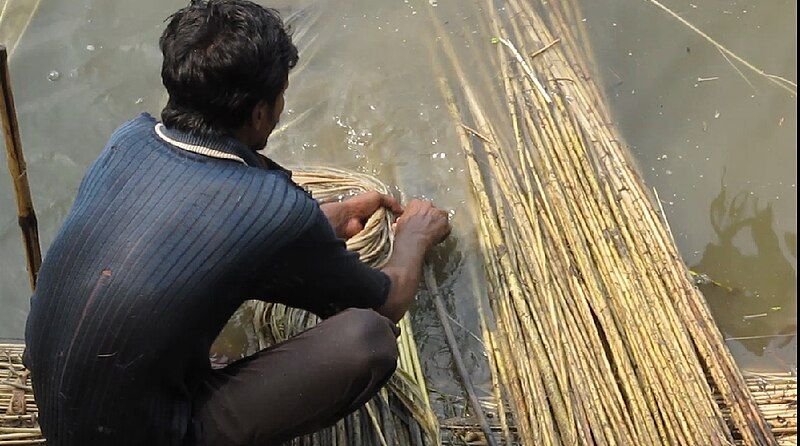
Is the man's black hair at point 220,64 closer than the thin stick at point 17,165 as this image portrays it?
Yes

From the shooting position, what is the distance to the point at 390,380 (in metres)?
2.29

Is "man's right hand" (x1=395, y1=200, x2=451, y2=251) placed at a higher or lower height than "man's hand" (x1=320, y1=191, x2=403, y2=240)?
lower

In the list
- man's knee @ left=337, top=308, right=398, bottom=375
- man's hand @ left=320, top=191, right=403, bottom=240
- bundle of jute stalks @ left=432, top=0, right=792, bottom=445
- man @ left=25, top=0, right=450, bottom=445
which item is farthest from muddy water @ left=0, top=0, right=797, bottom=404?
man @ left=25, top=0, right=450, bottom=445

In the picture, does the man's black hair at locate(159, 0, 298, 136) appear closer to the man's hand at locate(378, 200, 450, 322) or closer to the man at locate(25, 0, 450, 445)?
the man at locate(25, 0, 450, 445)

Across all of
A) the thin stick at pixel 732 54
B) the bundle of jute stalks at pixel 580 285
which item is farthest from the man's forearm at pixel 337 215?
the thin stick at pixel 732 54

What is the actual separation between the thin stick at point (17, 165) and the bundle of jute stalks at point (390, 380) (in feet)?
2.10

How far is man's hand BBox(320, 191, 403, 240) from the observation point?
8.44 feet

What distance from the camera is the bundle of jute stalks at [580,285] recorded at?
224cm

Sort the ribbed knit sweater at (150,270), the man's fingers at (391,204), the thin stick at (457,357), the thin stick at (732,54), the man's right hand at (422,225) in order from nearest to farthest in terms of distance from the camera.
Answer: the ribbed knit sweater at (150,270)
the thin stick at (457,357)
the man's right hand at (422,225)
the man's fingers at (391,204)
the thin stick at (732,54)

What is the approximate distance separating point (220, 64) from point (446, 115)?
5.72 feet

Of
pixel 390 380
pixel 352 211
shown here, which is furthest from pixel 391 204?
pixel 390 380

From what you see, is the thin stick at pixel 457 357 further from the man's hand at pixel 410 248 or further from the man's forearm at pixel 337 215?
the man's forearm at pixel 337 215

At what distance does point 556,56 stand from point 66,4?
204cm

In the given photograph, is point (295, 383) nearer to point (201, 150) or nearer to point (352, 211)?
point (201, 150)
